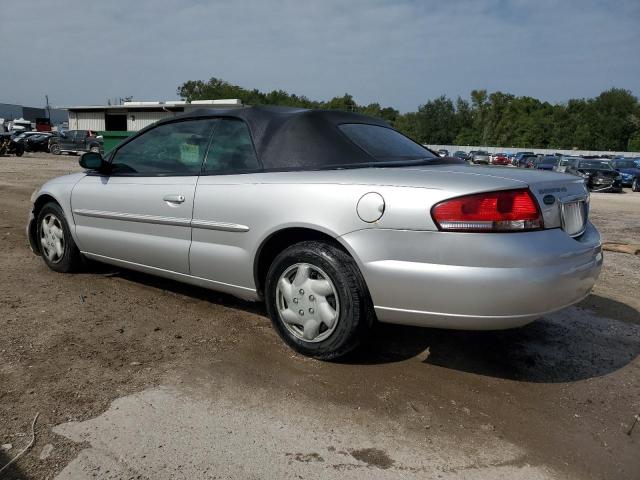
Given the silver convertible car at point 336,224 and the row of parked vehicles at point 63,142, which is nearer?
the silver convertible car at point 336,224

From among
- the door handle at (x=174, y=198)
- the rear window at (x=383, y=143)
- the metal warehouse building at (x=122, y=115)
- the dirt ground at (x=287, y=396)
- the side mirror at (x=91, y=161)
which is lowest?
the dirt ground at (x=287, y=396)

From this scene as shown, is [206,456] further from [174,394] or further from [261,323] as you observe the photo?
[261,323]

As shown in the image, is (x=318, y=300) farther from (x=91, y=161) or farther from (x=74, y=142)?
(x=74, y=142)

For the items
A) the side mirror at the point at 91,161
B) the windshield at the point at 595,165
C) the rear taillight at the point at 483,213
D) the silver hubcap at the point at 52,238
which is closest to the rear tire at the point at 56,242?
the silver hubcap at the point at 52,238

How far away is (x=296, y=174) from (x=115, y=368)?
5.00 ft

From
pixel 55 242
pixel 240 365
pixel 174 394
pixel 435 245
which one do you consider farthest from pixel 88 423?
pixel 55 242

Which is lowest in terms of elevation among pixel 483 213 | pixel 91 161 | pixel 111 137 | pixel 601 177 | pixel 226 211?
pixel 601 177

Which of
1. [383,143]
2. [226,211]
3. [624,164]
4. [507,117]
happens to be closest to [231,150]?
[226,211]

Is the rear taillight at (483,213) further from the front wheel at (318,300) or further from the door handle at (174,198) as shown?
the door handle at (174,198)

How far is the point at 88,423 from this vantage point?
2.54 metres

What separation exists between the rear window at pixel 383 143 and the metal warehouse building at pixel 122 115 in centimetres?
3532

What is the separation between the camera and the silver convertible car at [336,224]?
9.04ft

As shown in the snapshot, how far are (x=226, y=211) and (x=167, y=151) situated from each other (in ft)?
3.17

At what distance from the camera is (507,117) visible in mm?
83688
